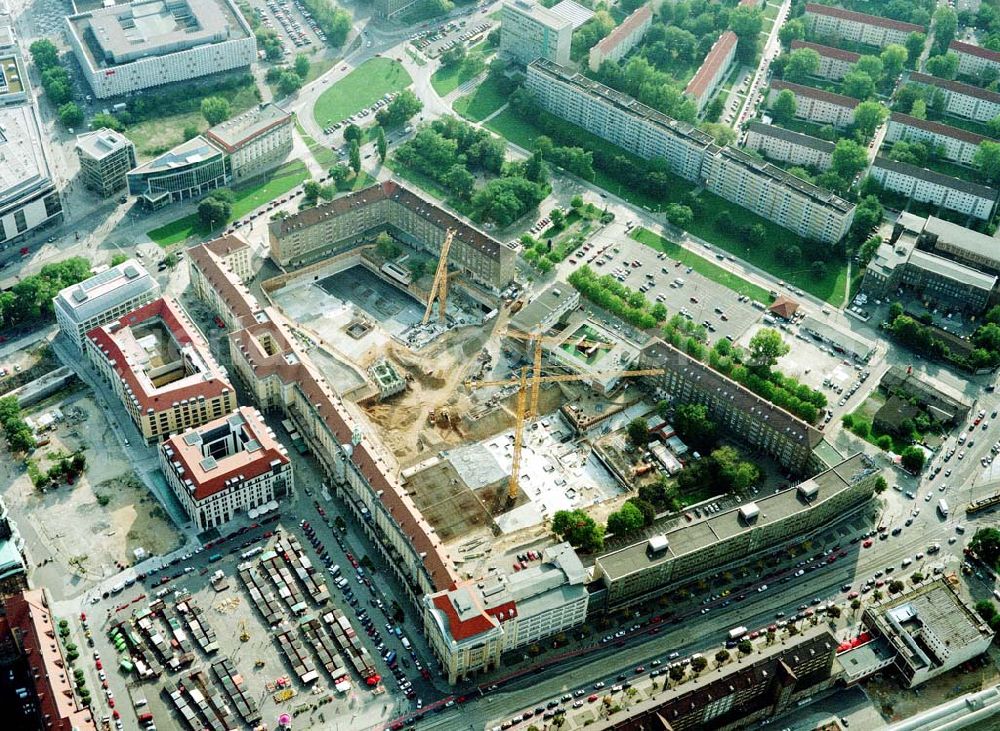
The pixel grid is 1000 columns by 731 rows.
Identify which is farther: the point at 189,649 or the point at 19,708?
the point at 189,649

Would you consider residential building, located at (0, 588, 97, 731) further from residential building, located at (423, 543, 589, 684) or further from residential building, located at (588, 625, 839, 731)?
residential building, located at (588, 625, 839, 731)

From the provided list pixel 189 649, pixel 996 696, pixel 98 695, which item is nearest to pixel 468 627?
pixel 189 649

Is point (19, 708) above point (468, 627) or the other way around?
the other way around

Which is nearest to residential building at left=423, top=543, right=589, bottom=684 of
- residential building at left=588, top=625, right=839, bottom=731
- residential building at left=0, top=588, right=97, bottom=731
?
residential building at left=588, top=625, right=839, bottom=731

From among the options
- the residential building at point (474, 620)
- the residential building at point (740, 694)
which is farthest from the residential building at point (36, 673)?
the residential building at point (740, 694)

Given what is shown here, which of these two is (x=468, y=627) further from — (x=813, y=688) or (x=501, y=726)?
(x=813, y=688)

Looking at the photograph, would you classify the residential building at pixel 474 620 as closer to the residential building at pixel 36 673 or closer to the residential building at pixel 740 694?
the residential building at pixel 740 694

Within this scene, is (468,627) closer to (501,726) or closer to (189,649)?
(501,726)
